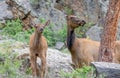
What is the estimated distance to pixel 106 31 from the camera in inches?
501

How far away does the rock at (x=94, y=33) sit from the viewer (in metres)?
20.3

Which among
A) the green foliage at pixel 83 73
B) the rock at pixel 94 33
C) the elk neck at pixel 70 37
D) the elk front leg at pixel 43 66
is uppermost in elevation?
the elk neck at pixel 70 37

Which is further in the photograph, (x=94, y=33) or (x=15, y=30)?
(x=94, y=33)

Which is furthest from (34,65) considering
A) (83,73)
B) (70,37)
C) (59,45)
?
(59,45)

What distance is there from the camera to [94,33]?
810 inches

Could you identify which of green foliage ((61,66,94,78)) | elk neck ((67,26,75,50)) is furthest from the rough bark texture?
elk neck ((67,26,75,50))

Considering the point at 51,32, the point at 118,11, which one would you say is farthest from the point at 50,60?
the point at 51,32

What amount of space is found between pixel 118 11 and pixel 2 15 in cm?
882

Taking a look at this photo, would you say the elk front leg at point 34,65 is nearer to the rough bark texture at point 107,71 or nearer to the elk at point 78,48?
the elk at point 78,48

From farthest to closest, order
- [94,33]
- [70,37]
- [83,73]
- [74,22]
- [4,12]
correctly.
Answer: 1. [94,33]
2. [4,12]
3. [70,37]
4. [74,22]
5. [83,73]

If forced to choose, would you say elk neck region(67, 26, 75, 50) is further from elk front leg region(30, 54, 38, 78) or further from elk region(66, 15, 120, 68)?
elk front leg region(30, 54, 38, 78)

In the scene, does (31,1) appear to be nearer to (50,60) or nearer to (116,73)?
(50,60)

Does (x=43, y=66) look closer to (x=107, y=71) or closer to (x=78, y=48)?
(x=78, y=48)

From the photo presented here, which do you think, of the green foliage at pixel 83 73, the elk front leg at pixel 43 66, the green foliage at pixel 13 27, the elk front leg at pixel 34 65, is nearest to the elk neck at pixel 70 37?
the elk front leg at pixel 43 66
